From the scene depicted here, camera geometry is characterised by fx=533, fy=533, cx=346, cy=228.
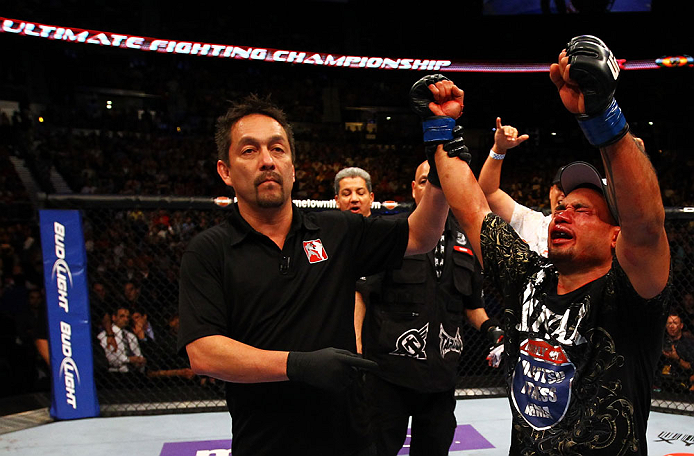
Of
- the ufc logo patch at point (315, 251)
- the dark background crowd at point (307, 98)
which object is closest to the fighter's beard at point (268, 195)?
the ufc logo patch at point (315, 251)

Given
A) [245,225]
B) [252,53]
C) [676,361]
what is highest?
[252,53]

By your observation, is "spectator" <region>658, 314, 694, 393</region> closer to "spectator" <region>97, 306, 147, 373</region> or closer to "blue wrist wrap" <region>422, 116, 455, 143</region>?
"blue wrist wrap" <region>422, 116, 455, 143</region>

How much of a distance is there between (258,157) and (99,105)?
13.8 meters

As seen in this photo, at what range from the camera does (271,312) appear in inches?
59.2

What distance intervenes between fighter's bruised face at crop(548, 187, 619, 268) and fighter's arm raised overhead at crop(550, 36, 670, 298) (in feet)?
0.74

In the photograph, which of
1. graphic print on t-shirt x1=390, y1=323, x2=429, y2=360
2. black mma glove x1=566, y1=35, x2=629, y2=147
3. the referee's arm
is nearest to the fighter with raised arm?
black mma glove x1=566, y1=35, x2=629, y2=147

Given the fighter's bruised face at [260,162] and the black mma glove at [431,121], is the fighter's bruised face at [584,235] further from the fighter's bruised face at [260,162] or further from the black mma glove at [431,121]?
the fighter's bruised face at [260,162]

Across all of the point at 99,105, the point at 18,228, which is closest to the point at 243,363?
the point at 18,228

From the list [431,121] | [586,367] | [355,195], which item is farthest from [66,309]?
[586,367]

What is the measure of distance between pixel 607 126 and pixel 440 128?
0.61m

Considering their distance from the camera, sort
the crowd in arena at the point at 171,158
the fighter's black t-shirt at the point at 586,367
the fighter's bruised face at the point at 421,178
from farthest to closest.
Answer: the crowd in arena at the point at 171,158, the fighter's bruised face at the point at 421,178, the fighter's black t-shirt at the point at 586,367

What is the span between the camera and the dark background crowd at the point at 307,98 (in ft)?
37.1

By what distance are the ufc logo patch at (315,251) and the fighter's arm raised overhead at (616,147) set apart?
0.80 meters

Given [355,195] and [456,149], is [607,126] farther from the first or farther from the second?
[355,195]
